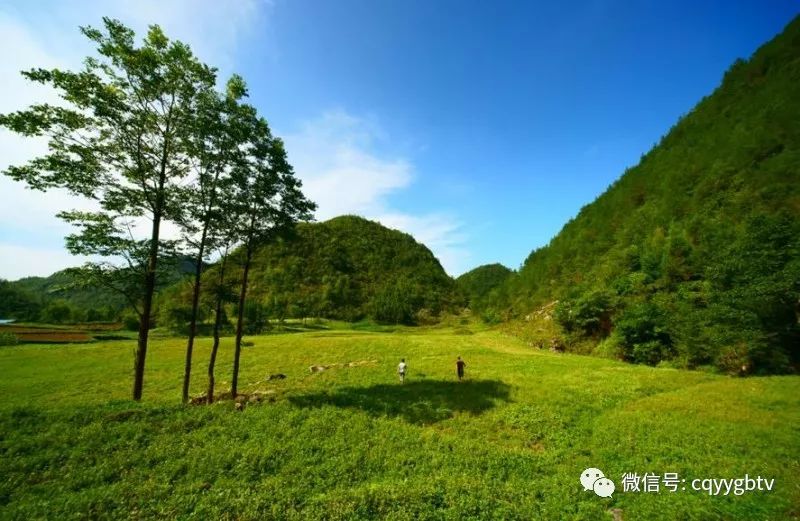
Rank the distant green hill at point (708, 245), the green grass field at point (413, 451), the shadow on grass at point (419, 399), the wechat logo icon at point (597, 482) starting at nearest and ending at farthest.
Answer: the green grass field at point (413, 451) < the wechat logo icon at point (597, 482) < the shadow on grass at point (419, 399) < the distant green hill at point (708, 245)

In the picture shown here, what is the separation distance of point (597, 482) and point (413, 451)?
7.30 meters

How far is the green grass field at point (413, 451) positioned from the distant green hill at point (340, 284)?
105 m

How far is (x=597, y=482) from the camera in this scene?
468 inches

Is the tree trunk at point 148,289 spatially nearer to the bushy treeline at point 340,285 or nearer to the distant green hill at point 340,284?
the bushy treeline at point 340,285

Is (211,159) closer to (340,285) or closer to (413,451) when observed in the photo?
(413,451)

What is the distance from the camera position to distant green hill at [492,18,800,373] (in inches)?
1111

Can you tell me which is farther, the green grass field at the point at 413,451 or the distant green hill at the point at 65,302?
the distant green hill at the point at 65,302

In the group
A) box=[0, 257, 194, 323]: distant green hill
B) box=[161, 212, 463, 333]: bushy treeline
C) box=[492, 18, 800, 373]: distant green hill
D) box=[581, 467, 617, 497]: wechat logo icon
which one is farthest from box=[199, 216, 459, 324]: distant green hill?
box=[581, 467, 617, 497]: wechat logo icon

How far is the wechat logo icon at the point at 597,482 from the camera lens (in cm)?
1146

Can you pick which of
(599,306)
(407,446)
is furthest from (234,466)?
(599,306)

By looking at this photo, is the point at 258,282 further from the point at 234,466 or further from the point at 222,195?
the point at 234,466

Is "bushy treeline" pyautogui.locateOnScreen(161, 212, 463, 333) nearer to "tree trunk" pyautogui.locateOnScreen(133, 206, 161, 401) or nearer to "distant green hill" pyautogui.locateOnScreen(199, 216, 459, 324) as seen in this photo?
"distant green hill" pyautogui.locateOnScreen(199, 216, 459, 324)

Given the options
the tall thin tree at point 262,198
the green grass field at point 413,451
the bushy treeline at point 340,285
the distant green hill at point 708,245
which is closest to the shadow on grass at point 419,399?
the green grass field at point 413,451

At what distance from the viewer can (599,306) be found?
156 feet
